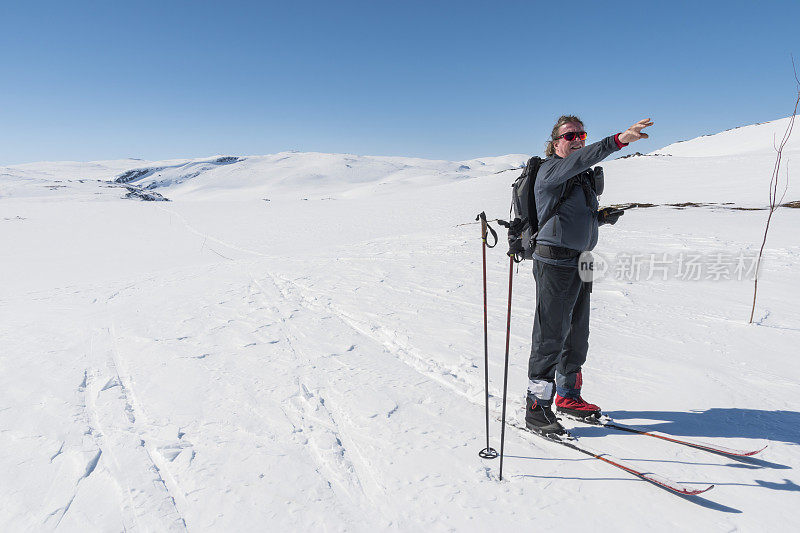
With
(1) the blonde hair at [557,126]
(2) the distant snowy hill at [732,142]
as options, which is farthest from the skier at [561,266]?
(2) the distant snowy hill at [732,142]

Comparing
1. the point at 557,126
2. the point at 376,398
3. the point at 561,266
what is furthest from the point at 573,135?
the point at 376,398

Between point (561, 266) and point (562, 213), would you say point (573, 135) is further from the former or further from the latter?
point (561, 266)

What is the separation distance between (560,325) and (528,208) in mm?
874

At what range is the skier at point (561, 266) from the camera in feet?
9.50

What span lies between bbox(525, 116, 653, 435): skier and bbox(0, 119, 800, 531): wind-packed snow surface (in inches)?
13.4

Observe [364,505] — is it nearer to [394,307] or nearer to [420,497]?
[420,497]

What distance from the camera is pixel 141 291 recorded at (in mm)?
7859

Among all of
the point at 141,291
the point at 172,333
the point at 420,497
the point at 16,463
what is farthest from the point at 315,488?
the point at 141,291

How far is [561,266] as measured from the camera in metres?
2.95

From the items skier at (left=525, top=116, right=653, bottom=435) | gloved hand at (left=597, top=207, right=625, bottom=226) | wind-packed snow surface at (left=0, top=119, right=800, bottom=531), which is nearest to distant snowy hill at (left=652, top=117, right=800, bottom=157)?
wind-packed snow surface at (left=0, top=119, right=800, bottom=531)

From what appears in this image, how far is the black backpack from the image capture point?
9.78ft

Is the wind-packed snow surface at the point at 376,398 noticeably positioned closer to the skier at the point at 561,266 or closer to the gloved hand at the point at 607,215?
the skier at the point at 561,266

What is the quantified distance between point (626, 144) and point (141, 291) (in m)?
8.23

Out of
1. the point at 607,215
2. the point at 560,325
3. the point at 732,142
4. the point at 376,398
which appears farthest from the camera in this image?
the point at 732,142
